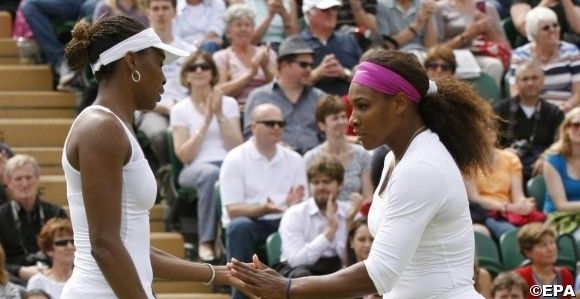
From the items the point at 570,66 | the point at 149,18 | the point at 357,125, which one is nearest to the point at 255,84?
the point at 149,18

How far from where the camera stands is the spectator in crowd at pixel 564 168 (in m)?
10.3

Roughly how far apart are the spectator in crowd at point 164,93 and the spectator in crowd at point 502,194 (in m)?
2.29

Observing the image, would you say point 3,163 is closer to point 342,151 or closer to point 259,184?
point 259,184

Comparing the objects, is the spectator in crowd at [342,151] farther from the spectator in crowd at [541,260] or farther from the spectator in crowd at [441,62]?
the spectator in crowd at [541,260]

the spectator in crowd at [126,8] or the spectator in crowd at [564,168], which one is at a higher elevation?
the spectator in crowd at [126,8]

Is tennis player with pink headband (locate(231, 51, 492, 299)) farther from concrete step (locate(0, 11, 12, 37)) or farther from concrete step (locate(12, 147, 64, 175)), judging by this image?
concrete step (locate(0, 11, 12, 37))

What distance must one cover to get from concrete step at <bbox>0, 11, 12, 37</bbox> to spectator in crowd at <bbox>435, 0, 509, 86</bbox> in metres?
3.64

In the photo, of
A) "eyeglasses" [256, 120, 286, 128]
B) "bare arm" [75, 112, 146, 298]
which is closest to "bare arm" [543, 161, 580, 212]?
"eyeglasses" [256, 120, 286, 128]

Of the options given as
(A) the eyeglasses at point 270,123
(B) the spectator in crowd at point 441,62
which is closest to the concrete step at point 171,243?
(A) the eyeglasses at point 270,123

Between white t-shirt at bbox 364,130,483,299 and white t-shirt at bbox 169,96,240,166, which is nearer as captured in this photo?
white t-shirt at bbox 364,130,483,299

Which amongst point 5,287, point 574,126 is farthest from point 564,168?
point 5,287

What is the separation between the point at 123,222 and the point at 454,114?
4.09ft

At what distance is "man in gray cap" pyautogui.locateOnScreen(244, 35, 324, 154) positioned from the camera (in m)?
10.9

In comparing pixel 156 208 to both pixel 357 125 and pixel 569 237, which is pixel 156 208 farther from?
pixel 357 125
